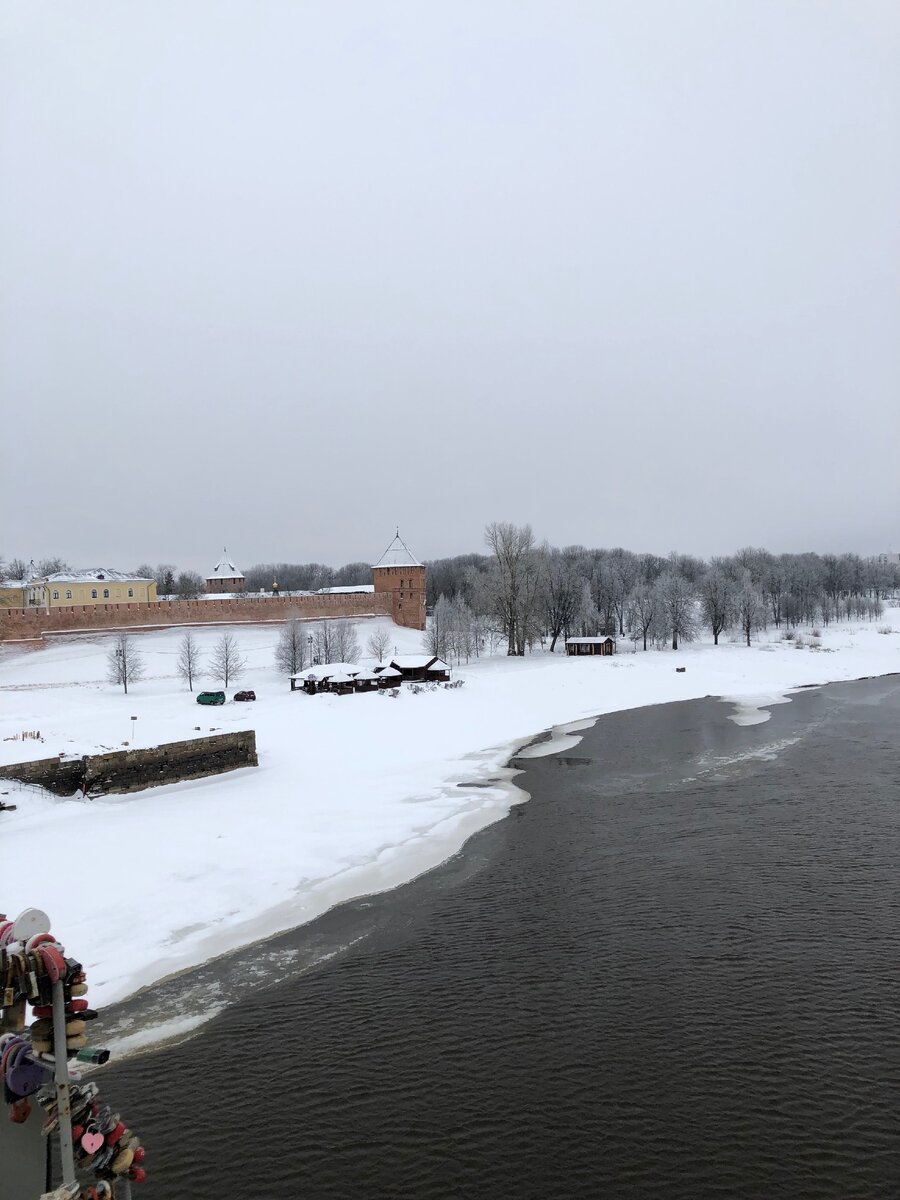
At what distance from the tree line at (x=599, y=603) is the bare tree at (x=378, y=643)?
9.57ft

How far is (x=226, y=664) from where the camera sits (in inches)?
1665

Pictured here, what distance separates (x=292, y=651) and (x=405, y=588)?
2030 centimetres

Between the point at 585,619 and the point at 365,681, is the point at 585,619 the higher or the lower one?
the higher one

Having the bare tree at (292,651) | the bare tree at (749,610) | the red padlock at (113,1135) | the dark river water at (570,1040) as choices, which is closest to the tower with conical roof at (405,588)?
the bare tree at (292,651)

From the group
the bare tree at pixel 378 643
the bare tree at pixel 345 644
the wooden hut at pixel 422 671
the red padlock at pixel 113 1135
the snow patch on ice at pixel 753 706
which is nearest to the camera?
the red padlock at pixel 113 1135

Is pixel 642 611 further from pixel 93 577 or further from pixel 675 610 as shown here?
pixel 93 577

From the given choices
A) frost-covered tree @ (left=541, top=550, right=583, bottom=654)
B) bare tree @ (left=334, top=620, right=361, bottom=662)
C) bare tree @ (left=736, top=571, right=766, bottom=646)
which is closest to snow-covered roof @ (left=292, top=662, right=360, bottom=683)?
bare tree @ (left=334, top=620, right=361, bottom=662)

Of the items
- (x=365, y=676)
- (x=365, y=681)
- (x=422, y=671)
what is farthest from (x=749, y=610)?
(x=365, y=681)

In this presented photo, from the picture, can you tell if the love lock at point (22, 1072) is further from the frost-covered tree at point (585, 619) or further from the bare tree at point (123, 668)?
the frost-covered tree at point (585, 619)

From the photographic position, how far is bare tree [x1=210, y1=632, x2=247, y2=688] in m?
43.7

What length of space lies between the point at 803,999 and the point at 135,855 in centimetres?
1191

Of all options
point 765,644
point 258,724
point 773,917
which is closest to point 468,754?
point 258,724

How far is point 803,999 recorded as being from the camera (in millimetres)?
9922

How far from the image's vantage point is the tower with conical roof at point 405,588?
66.1 meters
